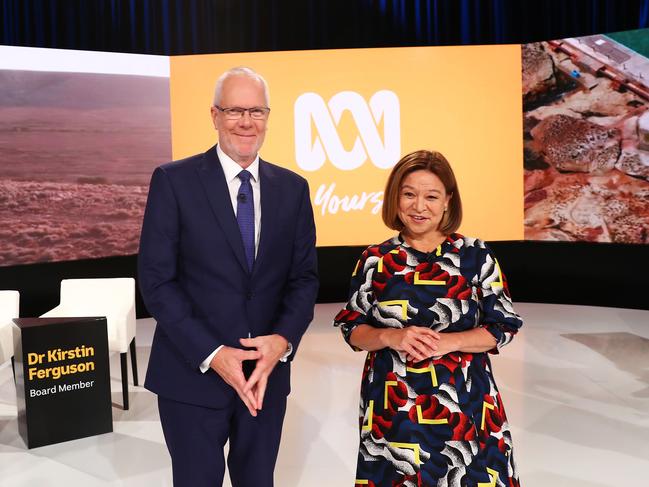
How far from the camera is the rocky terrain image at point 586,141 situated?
746 centimetres

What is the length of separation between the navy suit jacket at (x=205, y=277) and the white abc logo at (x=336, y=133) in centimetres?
607

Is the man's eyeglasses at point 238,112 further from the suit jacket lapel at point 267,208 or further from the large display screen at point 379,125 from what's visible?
the large display screen at point 379,125

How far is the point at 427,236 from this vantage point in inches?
79.4

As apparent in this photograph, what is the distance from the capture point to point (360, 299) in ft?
6.73

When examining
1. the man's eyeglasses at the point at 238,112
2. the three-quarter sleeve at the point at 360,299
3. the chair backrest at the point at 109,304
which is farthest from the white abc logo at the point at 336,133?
the man's eyeglasses at the point at 238,112

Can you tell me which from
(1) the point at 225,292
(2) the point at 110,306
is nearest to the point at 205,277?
(1) the point at 225,292

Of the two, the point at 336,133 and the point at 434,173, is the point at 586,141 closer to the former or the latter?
the point at 336,133

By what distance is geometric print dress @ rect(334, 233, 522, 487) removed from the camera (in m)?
1.93

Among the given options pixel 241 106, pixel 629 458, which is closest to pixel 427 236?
pixel 241 106

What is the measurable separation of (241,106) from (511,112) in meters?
6.79

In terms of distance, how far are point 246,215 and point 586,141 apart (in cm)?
673

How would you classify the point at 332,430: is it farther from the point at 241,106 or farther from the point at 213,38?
the point at 213,38

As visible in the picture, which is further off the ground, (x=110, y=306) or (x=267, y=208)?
(x=267, y=208)

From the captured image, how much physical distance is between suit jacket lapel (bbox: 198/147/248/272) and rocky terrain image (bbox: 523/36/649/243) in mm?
→ 6618
